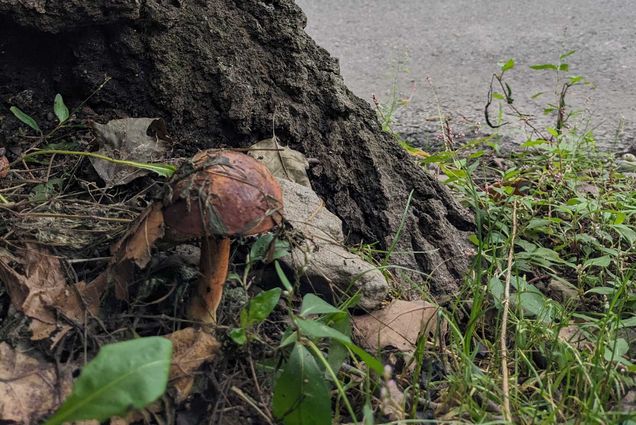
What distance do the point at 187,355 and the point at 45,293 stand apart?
39 cm

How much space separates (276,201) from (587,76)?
393cm

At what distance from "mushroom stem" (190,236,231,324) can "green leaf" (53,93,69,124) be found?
0.77 meters

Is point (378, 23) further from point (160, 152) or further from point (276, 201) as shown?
point (276, 201)

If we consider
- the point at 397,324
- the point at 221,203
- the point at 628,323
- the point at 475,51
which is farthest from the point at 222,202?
the point at 475,51

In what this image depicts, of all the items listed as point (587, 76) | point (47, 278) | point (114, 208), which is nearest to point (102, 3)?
point (114, 208)

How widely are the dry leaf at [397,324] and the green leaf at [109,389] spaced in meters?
0.77

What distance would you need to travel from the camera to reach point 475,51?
215 inches

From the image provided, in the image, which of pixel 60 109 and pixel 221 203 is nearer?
pixel 221 203

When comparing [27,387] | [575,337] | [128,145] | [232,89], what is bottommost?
[27,387]

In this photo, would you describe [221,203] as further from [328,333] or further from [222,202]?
[328,333]

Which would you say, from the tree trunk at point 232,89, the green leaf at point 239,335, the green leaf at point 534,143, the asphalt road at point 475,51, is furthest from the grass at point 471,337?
the asphalt road at point 475,51

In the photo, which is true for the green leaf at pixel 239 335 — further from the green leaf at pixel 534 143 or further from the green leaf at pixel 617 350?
the green leaf at pixel 534 143

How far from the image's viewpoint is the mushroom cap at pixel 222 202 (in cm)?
153

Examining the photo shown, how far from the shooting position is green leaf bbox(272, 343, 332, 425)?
1.55 m
